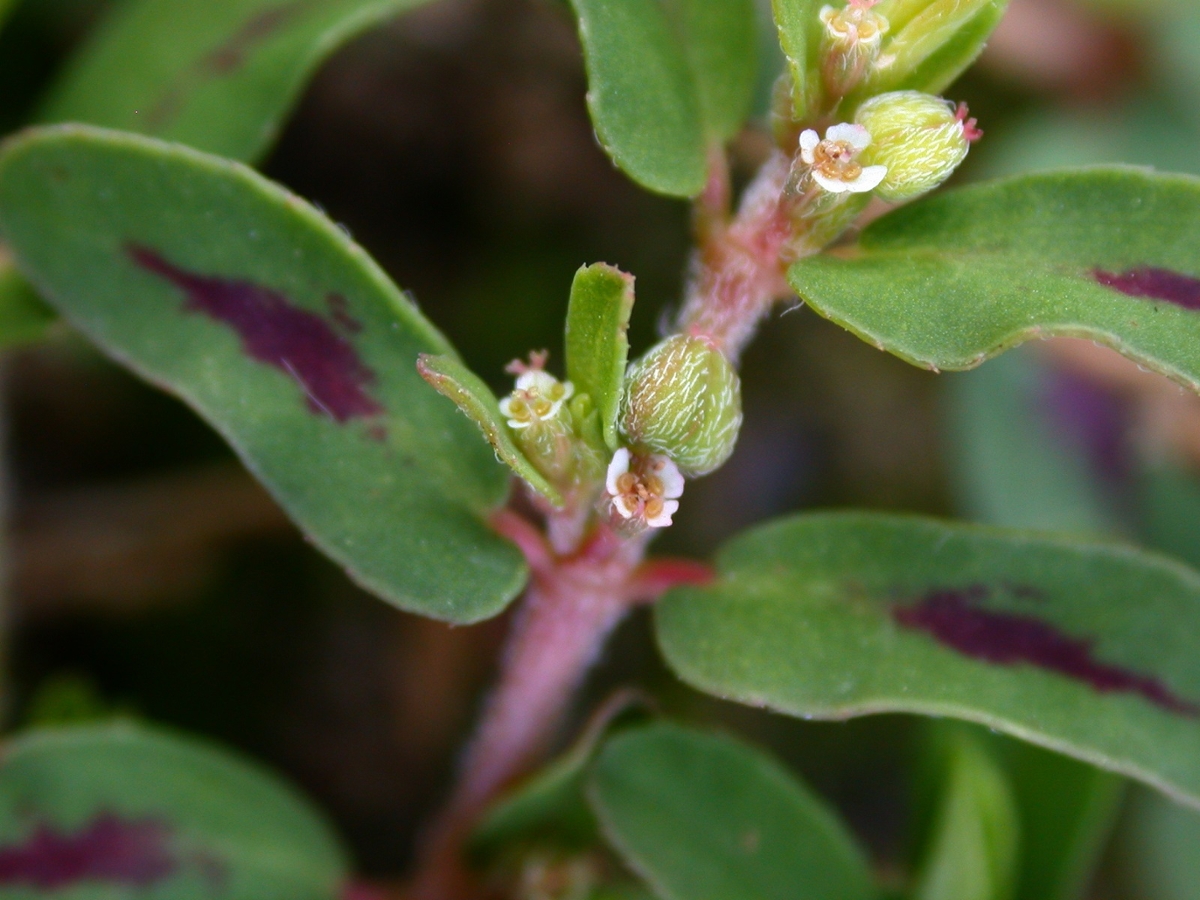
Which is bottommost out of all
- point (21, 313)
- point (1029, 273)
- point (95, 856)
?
point (95, 856)

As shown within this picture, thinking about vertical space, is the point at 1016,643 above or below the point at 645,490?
below

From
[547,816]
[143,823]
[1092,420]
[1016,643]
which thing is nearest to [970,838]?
[1016,643]

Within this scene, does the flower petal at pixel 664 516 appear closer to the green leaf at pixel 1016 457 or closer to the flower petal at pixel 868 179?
the flower petal at pixel 868 179

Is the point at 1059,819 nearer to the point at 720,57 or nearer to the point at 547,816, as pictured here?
the point at 547,816

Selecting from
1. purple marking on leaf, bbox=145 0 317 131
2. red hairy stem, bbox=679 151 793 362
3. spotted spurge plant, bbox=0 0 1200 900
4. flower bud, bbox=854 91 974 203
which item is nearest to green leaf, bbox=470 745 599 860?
spotted spurge plant, bbox=0 0 1200 900

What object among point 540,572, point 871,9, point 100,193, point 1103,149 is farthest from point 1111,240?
point 1103,149

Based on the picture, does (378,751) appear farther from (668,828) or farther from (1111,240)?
(1111,240)

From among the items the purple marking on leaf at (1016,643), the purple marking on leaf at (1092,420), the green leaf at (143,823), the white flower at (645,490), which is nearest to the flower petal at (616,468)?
the white flower at (645,490)
